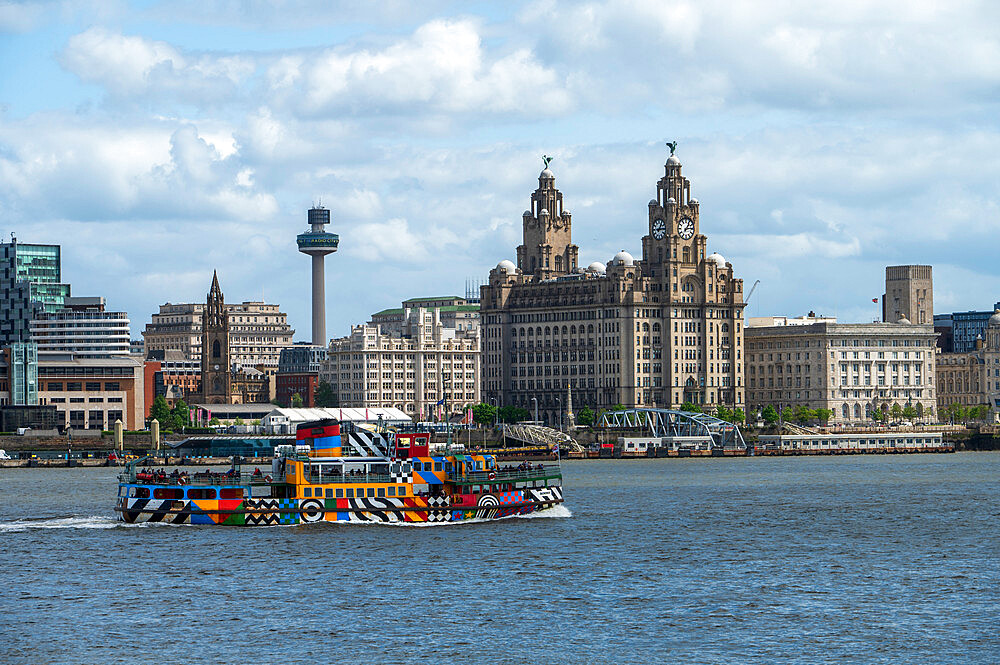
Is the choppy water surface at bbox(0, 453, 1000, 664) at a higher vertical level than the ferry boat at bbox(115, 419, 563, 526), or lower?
lower

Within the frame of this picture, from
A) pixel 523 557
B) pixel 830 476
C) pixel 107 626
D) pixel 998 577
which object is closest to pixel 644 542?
pixel 523 557

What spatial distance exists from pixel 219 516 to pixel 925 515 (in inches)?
2017

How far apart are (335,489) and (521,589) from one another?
99.0 feet

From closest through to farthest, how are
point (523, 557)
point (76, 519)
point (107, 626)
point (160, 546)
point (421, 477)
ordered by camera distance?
point (107, 626) → point (523, 557) → point (160, 546) → point (421, 477) → point (76, 519)

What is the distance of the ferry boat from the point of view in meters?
114

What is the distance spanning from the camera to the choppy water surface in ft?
231

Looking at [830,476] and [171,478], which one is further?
[830,476]

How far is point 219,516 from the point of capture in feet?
378

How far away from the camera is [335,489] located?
11362 centimetres

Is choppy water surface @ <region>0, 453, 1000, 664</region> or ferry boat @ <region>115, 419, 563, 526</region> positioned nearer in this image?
choppy water surface @ <region>0, 453, 1000, 664</region>

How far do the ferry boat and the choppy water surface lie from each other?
5.44ft

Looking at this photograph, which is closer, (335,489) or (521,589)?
(521,589)

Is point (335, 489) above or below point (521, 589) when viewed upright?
above

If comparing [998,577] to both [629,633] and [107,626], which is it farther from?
[107,626]
